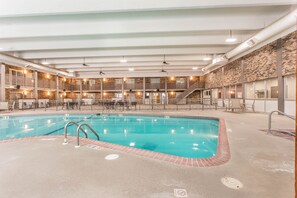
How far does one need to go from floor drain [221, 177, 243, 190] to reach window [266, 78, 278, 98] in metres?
9.36

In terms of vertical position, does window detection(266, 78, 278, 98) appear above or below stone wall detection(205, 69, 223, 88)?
below

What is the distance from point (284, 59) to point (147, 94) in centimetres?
1696

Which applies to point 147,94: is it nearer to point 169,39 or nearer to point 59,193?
point 169,39

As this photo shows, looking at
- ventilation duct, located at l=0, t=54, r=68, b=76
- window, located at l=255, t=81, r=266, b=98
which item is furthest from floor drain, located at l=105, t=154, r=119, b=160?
ventilation duct, located at l=0, t=54, r=68, b=76

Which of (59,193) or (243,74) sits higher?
(243,74)

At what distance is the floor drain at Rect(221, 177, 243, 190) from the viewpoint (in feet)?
5.87

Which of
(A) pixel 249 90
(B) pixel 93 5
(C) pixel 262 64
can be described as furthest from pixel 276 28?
(B) pixel 93 5

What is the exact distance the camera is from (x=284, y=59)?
25.1 feet

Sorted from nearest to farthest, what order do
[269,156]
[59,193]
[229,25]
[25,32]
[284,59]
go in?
[59,193]
[269,156]
[229,25]
[25,32]
[284,59]

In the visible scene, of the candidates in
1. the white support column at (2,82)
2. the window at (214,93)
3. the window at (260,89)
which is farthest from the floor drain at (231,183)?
the white support column at (2,82)

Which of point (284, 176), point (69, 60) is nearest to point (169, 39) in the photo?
point (284, 176)

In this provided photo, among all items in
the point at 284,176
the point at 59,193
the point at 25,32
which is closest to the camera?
the point at 59,193

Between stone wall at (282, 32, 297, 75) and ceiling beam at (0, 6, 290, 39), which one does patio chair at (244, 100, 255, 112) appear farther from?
ceiling beam at (0, 6, 290, 39)

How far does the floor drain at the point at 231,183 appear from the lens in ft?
5.87
